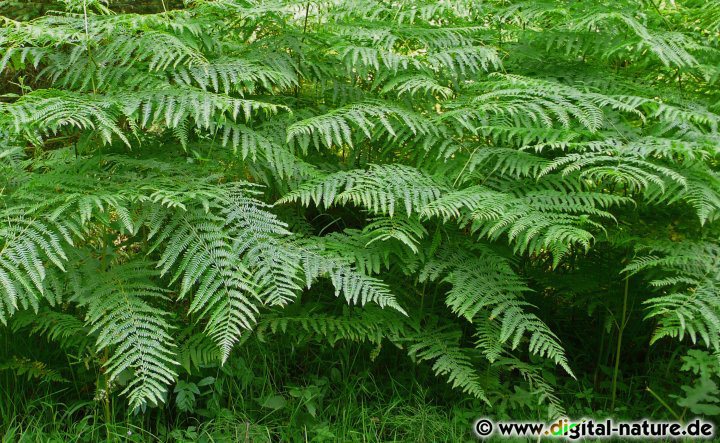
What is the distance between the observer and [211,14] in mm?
2535

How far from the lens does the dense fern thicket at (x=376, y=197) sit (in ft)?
6.29

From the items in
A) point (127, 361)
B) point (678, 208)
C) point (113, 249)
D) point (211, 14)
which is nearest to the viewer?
point (127, 361)

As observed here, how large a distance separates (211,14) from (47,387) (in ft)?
5.24

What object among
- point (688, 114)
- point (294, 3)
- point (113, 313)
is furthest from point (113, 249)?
point (688, 114)

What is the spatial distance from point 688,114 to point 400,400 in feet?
4.77

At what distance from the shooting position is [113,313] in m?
1.86

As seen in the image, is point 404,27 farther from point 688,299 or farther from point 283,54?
point 688,299

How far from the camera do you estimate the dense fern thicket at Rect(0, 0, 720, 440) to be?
75.4 inches

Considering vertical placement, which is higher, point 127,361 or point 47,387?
point 127,361

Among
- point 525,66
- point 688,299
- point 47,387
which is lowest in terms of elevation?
point 47,387

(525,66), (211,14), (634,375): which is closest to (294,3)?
(211,14)

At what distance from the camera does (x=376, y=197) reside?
2.07m

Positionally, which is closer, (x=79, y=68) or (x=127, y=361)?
(x=127, y=361)

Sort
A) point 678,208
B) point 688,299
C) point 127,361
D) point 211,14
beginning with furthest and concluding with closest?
point 211,14, point 678,208, point 688,299, point 127,361
